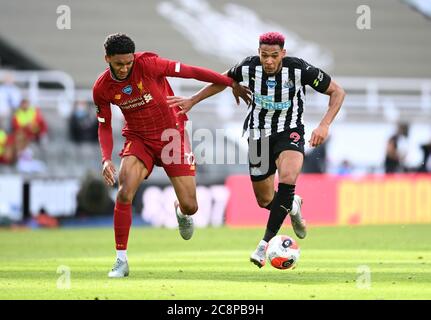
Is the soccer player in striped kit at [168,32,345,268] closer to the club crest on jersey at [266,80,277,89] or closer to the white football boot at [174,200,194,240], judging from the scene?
the club crest on jersey at [266,80,277,89]

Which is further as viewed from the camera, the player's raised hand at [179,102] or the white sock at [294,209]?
the white sock at [294,209]

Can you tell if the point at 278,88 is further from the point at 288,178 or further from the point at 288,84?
the point at 288,178

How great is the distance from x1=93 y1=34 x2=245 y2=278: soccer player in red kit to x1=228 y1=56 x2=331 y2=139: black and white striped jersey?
0.22m

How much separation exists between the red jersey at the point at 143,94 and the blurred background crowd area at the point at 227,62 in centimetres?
1126

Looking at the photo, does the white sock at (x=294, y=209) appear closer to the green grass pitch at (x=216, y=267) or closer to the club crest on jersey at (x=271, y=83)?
the green grass pitch at (x=216, y=267)

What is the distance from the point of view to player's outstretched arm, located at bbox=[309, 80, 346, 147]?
10523mm

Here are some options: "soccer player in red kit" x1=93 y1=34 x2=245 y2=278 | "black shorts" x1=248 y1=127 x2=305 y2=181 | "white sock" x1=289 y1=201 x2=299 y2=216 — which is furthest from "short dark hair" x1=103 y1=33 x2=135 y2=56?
"white sock" x1=289 y1=201 x2=299 y2=216

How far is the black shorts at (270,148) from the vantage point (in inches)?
Answer: 442

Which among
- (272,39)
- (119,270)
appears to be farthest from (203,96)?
(119,270)

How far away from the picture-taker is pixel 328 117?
10883mm

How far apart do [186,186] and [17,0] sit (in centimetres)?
2070

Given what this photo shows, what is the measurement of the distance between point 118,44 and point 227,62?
21585 mm

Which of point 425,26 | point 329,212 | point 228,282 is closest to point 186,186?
point 228,282

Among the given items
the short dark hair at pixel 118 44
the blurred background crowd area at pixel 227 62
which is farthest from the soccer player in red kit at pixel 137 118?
the blurred background crowd area at pixel 227 62
